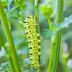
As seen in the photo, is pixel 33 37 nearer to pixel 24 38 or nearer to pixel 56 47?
pixel 56 47

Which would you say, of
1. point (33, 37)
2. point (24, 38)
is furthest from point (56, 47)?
point (24, 38)

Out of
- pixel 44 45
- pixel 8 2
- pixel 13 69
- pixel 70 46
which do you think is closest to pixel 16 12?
pixel 8 2

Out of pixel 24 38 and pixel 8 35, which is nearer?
pixel 8 35

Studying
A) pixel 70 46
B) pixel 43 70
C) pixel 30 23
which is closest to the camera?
pixel 30 23

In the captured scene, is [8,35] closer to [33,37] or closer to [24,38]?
[33,37]

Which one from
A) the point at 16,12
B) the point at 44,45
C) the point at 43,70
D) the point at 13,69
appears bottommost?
the point at 43,70

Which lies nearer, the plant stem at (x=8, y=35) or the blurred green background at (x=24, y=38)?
the plant stem at (x=8, y=35)

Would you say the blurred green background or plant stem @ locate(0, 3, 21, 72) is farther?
the blurred green background

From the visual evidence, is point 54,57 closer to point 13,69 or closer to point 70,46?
point 13,69
